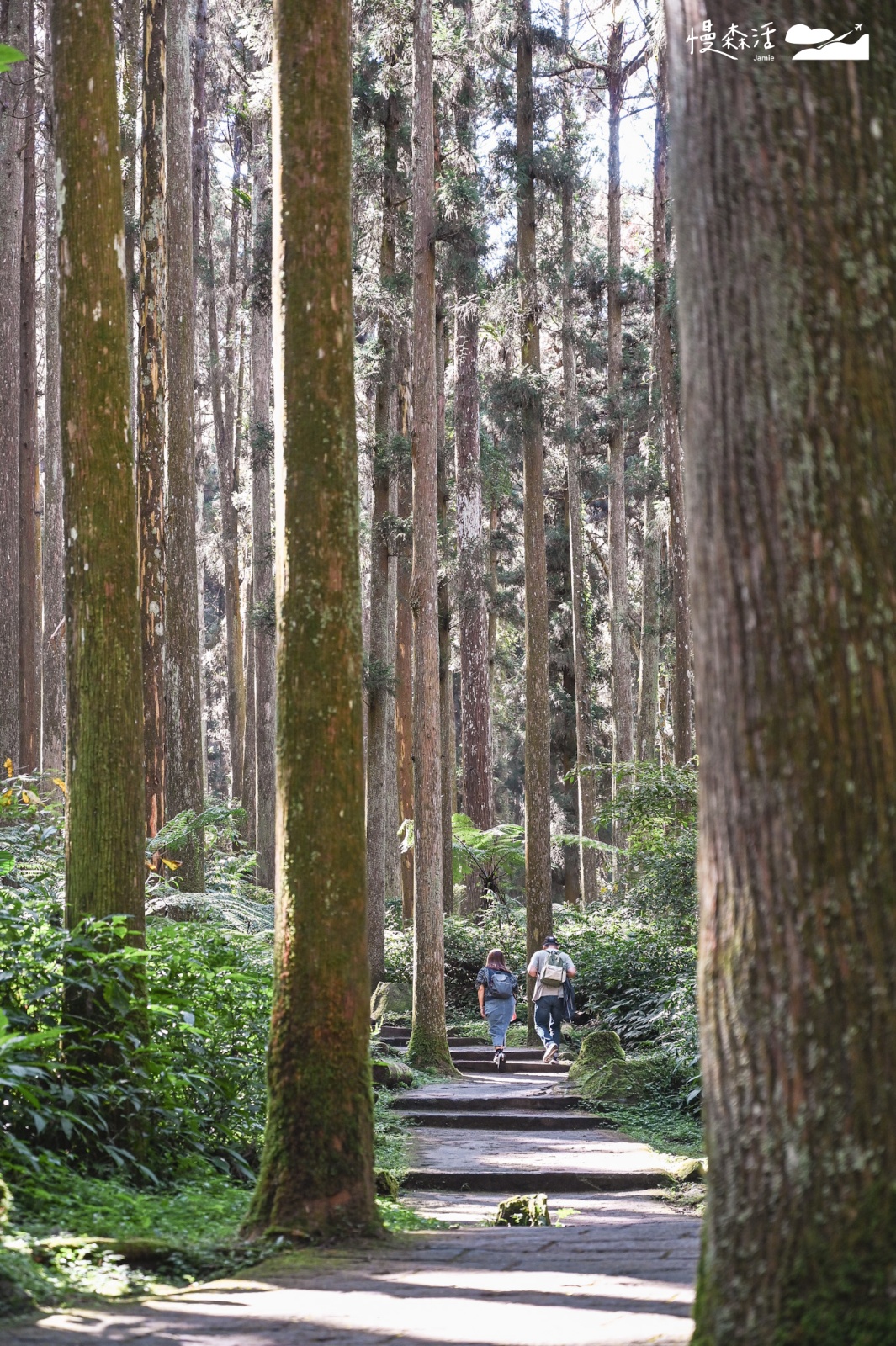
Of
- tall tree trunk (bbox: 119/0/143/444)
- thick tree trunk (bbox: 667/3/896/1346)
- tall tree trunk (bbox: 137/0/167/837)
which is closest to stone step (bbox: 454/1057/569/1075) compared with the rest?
tall tree trunk (bbox: 137/0/167/837)

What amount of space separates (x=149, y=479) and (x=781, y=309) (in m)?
13.1

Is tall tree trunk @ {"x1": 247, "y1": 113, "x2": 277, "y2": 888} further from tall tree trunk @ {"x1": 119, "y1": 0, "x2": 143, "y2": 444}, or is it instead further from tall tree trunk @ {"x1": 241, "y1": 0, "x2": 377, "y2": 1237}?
tall tree trunk @ {"x1": 241, "y1": 0, "x2": 377, "y2": 1237}

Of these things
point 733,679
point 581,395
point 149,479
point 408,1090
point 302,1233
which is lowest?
point 408,1090

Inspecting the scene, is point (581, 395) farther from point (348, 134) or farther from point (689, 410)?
point (689, 410)

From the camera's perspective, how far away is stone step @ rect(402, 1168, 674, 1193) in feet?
32.8

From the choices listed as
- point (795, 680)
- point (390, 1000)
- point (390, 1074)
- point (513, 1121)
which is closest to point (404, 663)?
point (390, 1000)

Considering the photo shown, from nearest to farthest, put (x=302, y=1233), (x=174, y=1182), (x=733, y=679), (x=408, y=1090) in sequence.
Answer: (x=733, y=679), (x=302, y=1233), (x=174, y=1182), (x=408, y=1090)

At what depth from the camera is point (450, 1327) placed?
419 cm

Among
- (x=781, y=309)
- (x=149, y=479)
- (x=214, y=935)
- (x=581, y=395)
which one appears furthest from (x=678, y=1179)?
(x=581, y=395)

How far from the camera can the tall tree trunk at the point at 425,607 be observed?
1695 centimetres

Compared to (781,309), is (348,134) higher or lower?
higher

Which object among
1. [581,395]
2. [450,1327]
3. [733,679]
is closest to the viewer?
[733,679]

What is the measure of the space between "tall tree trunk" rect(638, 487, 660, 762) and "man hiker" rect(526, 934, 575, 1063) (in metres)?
12.7

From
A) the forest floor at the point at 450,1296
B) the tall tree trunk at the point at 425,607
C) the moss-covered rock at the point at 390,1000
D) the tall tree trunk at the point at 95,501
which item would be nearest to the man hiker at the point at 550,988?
the tall tree trunk at the point at 425,607
